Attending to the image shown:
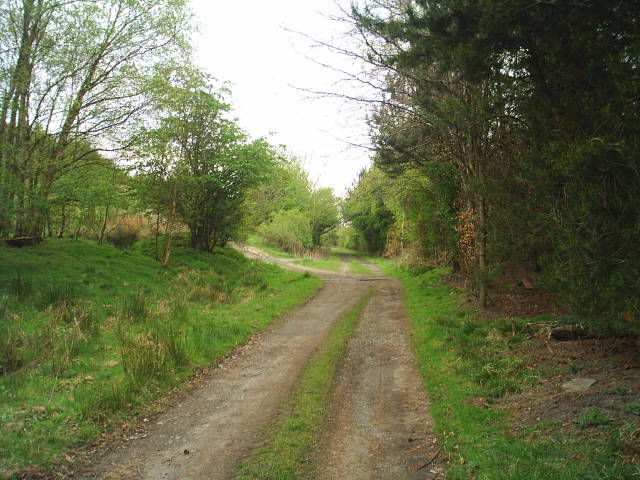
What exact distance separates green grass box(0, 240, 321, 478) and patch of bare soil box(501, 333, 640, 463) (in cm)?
515

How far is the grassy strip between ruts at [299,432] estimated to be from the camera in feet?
13.7

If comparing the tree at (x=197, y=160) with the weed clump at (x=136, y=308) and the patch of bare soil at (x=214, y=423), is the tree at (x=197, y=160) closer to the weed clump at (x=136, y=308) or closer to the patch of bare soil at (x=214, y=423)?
the weed clump at (x=136, y=308)

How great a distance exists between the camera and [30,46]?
42.7 ft

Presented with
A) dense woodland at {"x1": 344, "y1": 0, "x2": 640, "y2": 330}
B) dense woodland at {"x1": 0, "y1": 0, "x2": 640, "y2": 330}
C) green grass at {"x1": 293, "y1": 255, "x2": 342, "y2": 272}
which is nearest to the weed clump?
dense woodland at {"x1": 0, "y1": 0, "x2": 640, "y2": 330}

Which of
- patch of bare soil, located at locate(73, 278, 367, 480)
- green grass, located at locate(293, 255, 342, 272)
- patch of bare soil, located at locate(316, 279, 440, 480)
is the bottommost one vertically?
patch of bare soil, located at locate(73, 278, 367, 480)

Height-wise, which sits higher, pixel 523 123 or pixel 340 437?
pixel 523 123

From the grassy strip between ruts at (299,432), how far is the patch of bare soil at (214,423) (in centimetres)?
19

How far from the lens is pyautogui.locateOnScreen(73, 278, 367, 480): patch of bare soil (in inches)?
170

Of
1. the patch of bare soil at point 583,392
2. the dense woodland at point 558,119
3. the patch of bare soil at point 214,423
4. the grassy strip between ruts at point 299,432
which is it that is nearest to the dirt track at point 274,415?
the patch of bare soil at point 214,423

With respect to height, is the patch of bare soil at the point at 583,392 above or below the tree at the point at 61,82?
below

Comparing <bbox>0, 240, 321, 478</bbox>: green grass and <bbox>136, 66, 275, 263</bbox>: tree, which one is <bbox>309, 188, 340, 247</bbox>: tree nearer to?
<bbox>136, 66, 275, 263</bbox>: tree

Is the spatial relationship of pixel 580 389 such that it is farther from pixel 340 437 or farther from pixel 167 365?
pixel 167 365

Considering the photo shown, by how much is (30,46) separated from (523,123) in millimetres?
14444

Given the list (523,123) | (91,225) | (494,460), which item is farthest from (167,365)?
(91,225)
